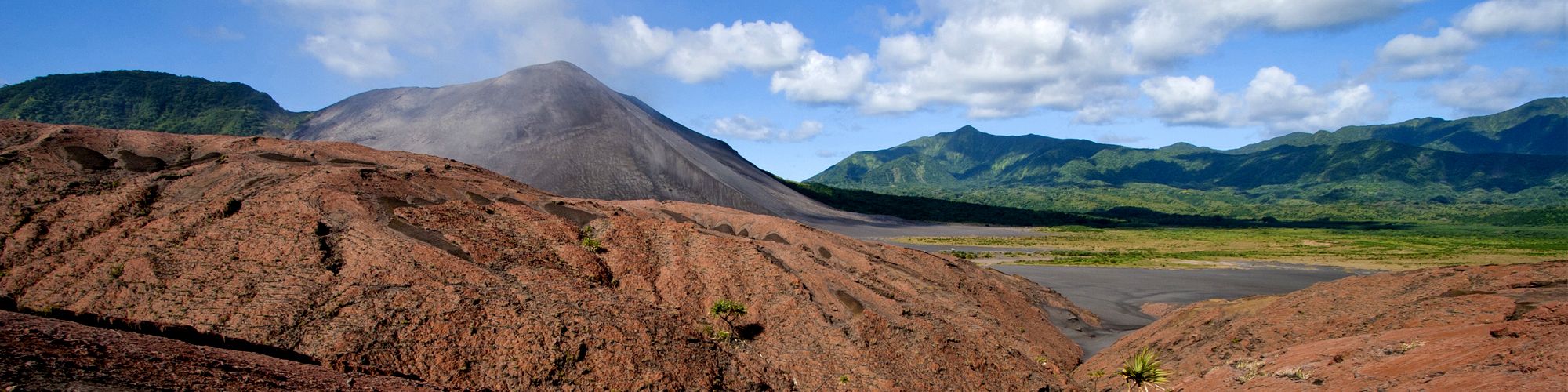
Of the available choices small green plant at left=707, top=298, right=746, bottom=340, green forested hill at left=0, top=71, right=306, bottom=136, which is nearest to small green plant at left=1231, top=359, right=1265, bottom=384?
small green plant at left=707, top=298, right=746, bottom=340

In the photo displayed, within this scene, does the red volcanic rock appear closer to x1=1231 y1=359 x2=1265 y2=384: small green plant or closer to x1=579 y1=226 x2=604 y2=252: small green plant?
x1=579 y1=226 x2=604 y2=252: small green plant

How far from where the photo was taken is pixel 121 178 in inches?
538

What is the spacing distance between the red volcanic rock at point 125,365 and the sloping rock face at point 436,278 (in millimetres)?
2017

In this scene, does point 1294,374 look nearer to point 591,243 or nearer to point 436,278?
point 591,243

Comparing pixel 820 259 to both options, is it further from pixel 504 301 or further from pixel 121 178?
pixel 121 178

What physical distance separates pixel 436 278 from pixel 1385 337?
561 inches

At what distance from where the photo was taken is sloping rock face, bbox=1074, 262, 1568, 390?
9016 millimetres

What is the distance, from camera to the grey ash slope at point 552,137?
75750mm

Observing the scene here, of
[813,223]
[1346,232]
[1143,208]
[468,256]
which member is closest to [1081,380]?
[468,256]

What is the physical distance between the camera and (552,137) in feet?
271

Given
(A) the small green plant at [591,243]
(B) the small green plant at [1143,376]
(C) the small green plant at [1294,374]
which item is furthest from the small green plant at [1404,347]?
(A) the small green plant at [591,243]

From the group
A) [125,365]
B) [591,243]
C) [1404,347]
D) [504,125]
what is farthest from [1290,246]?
[125,365]

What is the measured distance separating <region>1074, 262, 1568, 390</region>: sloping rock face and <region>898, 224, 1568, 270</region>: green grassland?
35.4 m

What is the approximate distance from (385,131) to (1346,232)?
125 metres
